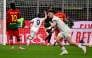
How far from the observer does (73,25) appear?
29781 mm

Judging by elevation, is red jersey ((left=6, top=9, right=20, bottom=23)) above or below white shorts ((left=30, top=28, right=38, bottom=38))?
above

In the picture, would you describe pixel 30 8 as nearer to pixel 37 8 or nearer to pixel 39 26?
pixel 37 8

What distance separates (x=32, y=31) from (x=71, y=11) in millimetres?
4718

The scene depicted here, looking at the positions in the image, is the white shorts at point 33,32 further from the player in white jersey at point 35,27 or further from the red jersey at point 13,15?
the red jersey at point 13,15

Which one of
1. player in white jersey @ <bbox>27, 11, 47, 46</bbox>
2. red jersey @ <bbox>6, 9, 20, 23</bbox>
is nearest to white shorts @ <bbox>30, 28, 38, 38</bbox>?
player in white jersey @ <bbox>27, 11, 47, 46</bbox>

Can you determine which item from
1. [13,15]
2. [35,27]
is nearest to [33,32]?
[35,27]

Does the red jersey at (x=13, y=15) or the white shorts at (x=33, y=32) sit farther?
the white shorts at (x=33, y=32)

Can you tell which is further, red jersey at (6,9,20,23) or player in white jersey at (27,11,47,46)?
player in white jersey at (27,11,47,46)

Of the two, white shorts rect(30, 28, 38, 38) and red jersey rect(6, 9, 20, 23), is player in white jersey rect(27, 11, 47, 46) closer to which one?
white shorts rect(30, 28, 38, 38)

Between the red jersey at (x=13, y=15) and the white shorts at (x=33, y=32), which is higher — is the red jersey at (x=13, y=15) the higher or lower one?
the higher one

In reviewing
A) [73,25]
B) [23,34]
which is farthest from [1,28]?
[73,25]

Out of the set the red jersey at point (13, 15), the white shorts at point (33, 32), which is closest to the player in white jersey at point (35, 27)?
the white shorts at point (33, 32)

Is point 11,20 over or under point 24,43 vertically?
over

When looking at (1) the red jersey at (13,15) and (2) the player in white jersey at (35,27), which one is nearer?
(1) the red jersey at (13,15)
